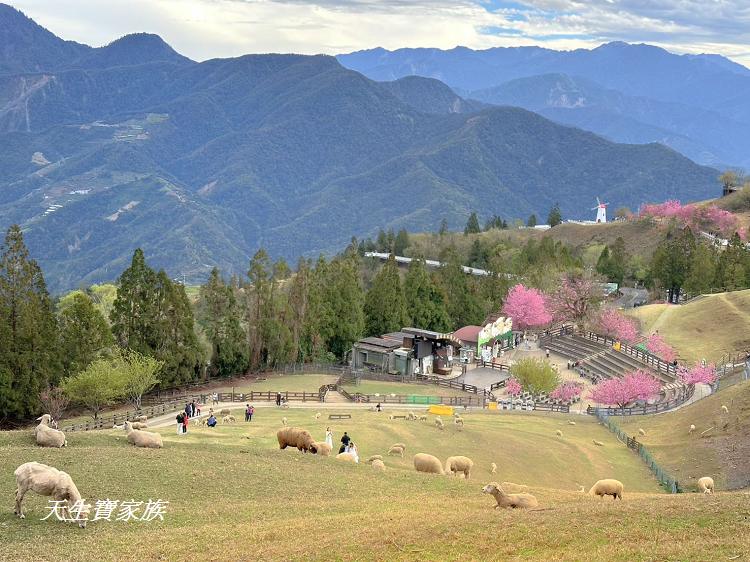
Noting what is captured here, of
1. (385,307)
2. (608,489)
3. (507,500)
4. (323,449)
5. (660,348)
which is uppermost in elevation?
(507,500)

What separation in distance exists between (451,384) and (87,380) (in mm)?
35648

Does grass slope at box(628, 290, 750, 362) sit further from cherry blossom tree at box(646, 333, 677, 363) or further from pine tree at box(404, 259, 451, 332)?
pine tree at box(404, 259, 451, 332)

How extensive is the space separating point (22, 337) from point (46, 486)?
4280 cm

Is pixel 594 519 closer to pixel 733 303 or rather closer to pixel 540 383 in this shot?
pixel 540 383

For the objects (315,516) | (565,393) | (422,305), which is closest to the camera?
(315,516)

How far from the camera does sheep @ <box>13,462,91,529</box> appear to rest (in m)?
23.3

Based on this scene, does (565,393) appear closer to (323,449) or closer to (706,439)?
(706,439)

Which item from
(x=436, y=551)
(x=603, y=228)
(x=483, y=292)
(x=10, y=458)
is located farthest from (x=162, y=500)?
(x=603, y=228)

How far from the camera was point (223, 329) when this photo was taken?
272 ft

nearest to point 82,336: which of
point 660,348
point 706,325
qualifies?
point 660,348

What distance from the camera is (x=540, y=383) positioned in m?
76.4

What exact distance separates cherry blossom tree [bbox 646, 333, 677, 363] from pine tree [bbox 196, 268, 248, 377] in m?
44.3

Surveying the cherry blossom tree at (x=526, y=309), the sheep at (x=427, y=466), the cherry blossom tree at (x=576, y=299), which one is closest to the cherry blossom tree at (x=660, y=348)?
the cherry blossom tree at (x=576, y=299)

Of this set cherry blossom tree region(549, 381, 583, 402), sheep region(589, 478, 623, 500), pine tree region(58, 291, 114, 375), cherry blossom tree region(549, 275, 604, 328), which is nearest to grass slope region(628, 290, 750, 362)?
cherry blossom tree region(549, 275, 604, 328)
